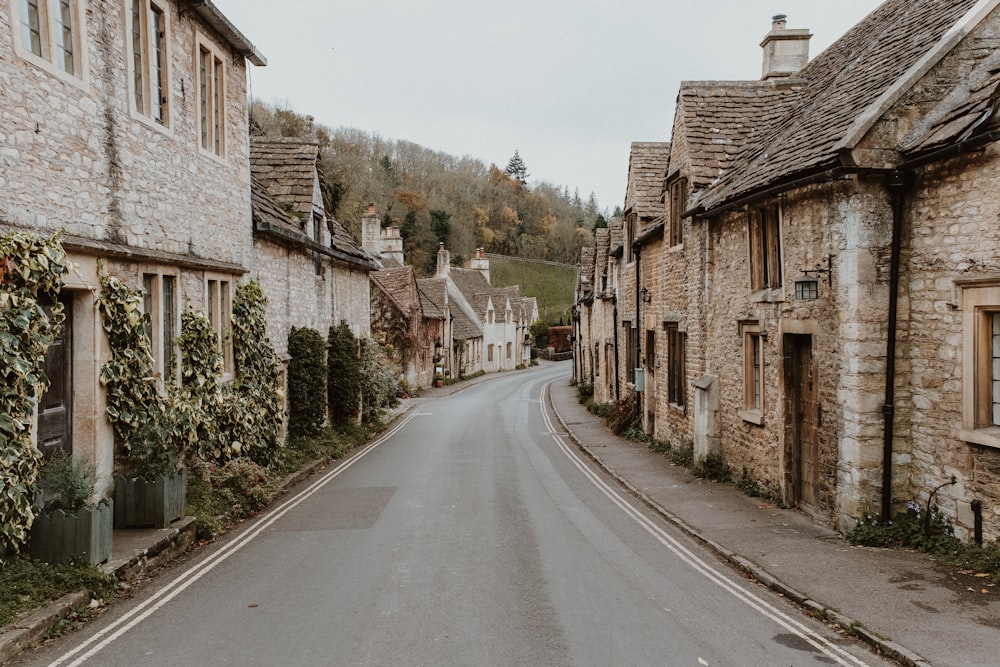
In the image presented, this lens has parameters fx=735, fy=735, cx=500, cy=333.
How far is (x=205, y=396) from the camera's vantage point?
39.2 feet

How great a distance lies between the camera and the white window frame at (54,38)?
25.1 ft

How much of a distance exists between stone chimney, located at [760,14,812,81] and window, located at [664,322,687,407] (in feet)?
22.2

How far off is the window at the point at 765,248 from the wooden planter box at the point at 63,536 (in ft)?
34.2

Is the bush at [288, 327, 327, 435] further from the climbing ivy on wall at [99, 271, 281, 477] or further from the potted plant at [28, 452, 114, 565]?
the potted plant at [28, 452, 114, 565]

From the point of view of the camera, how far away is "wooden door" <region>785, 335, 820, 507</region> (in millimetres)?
11195

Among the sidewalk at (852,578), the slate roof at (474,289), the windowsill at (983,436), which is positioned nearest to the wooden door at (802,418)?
the sidewalk at (852,578)

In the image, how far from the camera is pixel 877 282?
9.66 m

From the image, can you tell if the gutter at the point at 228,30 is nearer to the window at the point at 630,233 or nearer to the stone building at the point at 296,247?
the stone building at the point at 296,247

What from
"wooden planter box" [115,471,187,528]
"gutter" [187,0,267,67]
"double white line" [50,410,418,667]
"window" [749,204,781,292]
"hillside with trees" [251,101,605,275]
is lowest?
"double white line" [50,410,418,667]

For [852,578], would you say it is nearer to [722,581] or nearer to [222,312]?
[722,581]

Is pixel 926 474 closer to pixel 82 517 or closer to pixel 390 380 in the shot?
pixel 82 517

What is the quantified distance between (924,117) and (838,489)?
5.10m

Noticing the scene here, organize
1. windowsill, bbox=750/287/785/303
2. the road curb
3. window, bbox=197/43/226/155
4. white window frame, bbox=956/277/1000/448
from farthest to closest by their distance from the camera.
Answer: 1. window, bbox=197/43/226/155
2. windowsill, bbox=750/287/785/303
3. white window frame, bbox=956/277/1000/448
4. the road curb

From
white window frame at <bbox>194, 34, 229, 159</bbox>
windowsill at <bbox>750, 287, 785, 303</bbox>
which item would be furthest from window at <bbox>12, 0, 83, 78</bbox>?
windowsill at <bbox>750, 287, 785, 303</bbox>
